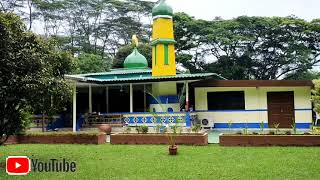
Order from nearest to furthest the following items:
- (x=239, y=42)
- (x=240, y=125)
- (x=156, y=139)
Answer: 1. (x=156, y=139)
2. (x=240, y=125)
3. (x=239, y=42)

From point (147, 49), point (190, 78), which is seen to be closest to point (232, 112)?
point (190, 78)

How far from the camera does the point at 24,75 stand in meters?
9.46

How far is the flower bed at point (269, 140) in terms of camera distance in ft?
41.9

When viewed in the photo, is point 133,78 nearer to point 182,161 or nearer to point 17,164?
point 182,161

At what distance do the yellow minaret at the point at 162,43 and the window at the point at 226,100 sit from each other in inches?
121

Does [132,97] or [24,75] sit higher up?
[24,75]

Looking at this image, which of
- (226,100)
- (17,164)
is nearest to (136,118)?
(226,100)

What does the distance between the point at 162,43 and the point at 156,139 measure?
30.6 feet

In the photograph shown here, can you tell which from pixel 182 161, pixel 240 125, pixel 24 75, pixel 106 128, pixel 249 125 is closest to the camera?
pixel 24 75

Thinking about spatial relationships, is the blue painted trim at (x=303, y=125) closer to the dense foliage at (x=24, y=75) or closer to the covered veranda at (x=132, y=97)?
the covered veranda at (x=132, y=97)

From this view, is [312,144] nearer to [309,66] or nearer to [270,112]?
[270,112]

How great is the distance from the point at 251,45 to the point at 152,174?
33.5m

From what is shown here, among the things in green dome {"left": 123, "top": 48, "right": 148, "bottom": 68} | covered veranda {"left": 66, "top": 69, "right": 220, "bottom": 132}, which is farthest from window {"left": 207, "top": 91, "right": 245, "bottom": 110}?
green dome {"left": 123, "top": 48, "right": 148, "bottom": 68}

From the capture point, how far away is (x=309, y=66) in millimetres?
37531
